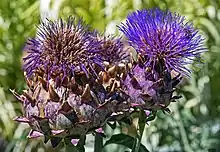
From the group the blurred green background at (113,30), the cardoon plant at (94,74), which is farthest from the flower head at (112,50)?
the blurred green background at (113,30)

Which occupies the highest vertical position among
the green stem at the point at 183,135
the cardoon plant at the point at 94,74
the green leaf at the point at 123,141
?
the cardoon plant at the point at 94,74

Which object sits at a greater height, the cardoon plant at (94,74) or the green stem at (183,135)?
the cardoon plant at (94,74)

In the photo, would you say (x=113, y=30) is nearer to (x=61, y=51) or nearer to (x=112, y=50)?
(x=112, y=50)

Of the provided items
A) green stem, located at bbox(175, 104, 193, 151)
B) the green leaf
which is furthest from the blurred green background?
the green leaf

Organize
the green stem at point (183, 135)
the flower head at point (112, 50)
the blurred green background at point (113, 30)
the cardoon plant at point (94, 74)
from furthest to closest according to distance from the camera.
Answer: the blurred green background at point (113, 30), the green stem at point (183, 135), the flower head at point (112, 50), the cardoon plant at point (94, 74)

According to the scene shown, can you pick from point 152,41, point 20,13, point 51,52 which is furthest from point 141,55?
point 20,13

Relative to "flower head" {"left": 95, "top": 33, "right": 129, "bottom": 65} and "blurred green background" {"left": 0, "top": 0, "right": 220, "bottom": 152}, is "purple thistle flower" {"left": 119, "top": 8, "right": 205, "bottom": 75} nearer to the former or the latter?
"flower head" {"left": 95, "top": 33, "right": 129, "bottom": 65}

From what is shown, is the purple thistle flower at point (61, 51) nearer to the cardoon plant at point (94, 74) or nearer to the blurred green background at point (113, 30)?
the cardoon plant at point (94, 74)
